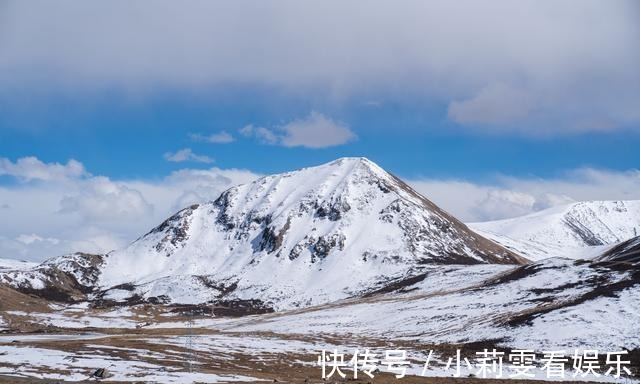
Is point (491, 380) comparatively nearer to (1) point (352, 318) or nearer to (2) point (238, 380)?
(2) point (238, 380)

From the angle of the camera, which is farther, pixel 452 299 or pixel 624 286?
pixel 452 299

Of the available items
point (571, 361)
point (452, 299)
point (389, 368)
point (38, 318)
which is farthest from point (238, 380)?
point (38, 318)

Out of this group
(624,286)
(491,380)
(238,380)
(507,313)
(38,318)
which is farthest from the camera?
(38,318)

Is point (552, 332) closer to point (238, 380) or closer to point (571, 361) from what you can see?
point (571, 361)

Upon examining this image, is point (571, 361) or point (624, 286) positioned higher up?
point (624, 286)

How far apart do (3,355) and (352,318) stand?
8281 cm

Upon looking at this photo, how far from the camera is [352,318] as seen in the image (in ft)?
441

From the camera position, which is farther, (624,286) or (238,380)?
(624,286)

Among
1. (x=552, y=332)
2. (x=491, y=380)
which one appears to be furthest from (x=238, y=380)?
(x=552, y=332)

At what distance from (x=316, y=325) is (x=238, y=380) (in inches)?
2940

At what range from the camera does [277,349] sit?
90625 mm

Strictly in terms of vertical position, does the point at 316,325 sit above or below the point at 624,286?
below

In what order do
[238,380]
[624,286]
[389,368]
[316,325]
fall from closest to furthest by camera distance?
1. [238,380]
2. [389,368]
3. [624,286]
4. [316,325]

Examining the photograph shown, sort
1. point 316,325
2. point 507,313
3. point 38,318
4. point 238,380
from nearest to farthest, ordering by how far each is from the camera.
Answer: point 238,380 < point 507,313 < point 316,325 < point 38,318
